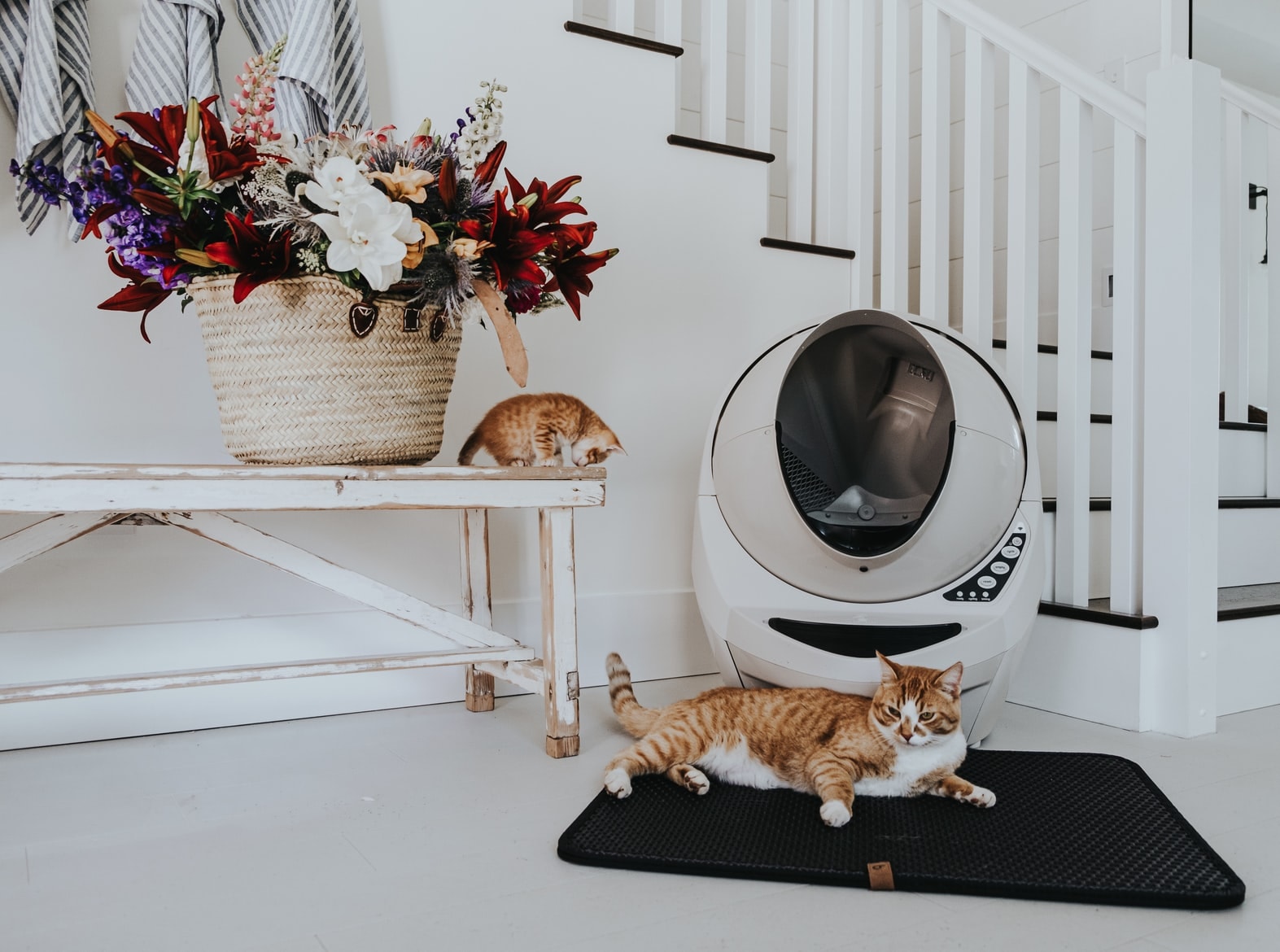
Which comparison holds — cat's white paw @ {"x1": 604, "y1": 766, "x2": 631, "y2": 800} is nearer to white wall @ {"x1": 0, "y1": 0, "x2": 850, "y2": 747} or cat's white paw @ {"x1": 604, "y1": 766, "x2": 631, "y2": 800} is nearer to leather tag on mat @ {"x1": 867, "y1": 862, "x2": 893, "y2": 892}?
leather tag on mat @ {"x1": 867, "y1": 862, "x2": 893, "y2": 892}

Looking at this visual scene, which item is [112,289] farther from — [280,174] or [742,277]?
[742,277]

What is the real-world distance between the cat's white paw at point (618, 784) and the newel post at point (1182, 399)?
37.4 inches

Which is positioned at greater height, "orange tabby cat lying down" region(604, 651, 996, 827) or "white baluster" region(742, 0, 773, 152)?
"white baluster" region(742, 0, 773, 152)

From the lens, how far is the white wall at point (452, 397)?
1.52 metres

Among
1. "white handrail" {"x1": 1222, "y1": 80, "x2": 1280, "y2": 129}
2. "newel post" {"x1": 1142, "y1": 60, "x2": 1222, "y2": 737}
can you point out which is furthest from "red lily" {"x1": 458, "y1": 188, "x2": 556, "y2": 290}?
"white handrail" {"x1": 1222, "y1": 80, "x2": 1280, "y2": 129}

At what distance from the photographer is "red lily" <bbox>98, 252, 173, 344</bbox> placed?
1.24 m

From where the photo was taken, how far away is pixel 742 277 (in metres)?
2.10

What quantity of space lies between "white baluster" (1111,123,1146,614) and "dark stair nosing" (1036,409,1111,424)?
1.45 feet

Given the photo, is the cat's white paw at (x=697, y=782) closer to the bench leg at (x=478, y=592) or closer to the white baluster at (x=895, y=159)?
the bench leg at (x=478, y=592)

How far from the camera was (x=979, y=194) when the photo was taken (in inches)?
74.6

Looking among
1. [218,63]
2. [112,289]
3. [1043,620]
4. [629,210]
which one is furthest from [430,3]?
[1043,620]

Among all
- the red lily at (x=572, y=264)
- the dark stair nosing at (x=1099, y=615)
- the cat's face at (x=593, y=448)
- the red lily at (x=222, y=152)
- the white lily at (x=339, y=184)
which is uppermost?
the red lily at (x=222, y=152)

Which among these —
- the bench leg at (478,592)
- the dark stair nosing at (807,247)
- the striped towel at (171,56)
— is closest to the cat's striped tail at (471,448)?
the bench leg at (478,592)

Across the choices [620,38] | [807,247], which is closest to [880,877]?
[807,247]
